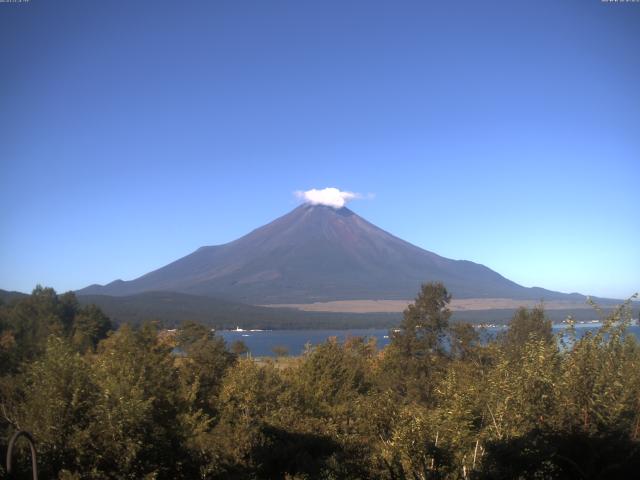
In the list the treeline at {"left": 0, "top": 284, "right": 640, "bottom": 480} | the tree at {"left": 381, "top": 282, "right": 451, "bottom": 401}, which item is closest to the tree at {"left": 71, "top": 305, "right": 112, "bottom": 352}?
the tree at {"left": 381, "top": 282, "right": 451, "bottom": 401}

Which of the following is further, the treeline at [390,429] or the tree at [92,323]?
the tree at [92,323]

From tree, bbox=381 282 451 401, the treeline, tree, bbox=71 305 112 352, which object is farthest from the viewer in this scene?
tree, bbox=71 305 112 352

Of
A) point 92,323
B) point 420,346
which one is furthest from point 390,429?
point 92,323

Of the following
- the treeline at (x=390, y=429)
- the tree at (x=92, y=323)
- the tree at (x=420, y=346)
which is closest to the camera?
the treeline at (x=390, y=429)

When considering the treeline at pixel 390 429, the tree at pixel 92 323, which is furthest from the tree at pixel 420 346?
the tree at pixel 92 323

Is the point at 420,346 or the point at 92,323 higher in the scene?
the point at 92,323

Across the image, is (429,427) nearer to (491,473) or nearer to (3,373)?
(491,473)

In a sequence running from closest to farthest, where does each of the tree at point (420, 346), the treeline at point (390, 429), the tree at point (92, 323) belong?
the treeline at point (390, 429) → the tree at point (420, 346) → the tree at point (92, 323)

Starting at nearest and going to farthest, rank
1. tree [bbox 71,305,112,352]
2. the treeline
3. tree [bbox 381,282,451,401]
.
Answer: the treeline, tree [bbox 381,282,451,401], tree [bbox 71,305,112,352]

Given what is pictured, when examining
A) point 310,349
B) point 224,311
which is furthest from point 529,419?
point 224,311

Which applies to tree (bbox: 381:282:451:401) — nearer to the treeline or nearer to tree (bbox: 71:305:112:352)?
the treeline

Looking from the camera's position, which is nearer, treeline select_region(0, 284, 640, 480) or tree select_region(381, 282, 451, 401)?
treeline select_region(0, 284, 640, 480)

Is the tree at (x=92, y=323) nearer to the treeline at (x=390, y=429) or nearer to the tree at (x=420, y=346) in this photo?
the tree at (x=420, y=346)

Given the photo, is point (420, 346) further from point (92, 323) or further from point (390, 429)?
point (92, 323)
